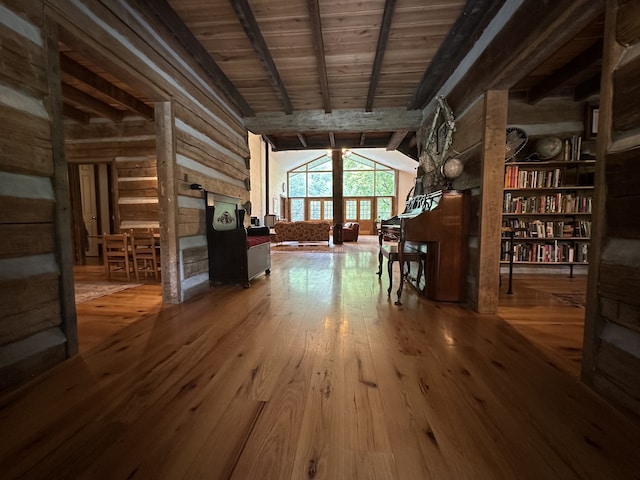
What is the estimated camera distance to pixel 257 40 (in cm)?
247

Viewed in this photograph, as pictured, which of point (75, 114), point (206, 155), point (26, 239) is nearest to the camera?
point (26, 239)

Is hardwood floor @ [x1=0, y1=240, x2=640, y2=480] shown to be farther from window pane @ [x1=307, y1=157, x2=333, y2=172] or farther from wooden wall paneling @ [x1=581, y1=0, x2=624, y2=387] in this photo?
window pane @ [x1=307, y1=157, x2=333, y2=172]

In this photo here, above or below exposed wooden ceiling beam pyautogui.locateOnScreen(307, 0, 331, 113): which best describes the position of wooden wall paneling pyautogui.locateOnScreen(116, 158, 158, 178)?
below

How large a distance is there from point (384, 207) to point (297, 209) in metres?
4.82

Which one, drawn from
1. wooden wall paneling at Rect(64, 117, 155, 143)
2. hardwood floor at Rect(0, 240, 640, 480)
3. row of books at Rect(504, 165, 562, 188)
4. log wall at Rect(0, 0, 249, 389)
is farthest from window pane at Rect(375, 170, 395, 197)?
hardwood floor at Rect(0, 240, 640, 480)

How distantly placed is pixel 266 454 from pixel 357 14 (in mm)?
2978

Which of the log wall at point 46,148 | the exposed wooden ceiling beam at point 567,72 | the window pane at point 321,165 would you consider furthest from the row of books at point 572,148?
the window pane at point 321,165

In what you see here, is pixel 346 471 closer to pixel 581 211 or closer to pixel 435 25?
pixel 435 25

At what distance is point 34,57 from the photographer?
4.80 feet

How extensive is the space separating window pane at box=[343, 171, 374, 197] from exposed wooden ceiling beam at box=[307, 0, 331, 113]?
1105 cm

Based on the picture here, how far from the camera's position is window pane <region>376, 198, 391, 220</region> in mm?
14435

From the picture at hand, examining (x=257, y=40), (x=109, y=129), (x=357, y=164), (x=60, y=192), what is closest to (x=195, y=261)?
(x=60, y=192)

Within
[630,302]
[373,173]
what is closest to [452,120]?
[630,302]

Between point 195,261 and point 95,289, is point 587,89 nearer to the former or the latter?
point 195,261
